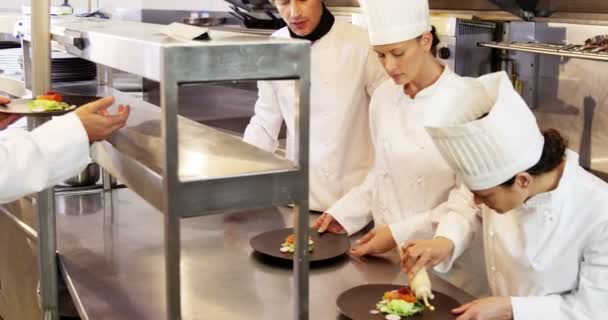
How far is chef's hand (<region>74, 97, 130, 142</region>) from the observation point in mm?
1431

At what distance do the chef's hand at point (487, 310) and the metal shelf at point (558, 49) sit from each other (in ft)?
4.09

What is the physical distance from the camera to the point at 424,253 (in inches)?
65.1

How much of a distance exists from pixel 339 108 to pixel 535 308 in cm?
117

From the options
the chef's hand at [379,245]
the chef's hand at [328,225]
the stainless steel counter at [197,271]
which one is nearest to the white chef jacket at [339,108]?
the stainless steel counter at [197,271]

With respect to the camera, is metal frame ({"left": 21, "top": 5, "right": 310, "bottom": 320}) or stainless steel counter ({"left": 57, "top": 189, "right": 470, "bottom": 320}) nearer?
metal frame ({"left": 21, "top": 5, "right": 310, "bottom": 320})

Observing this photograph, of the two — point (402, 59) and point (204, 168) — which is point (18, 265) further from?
point (204, 168)

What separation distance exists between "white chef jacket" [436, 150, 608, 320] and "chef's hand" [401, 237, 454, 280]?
15 centimetres

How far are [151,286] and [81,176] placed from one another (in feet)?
3.43

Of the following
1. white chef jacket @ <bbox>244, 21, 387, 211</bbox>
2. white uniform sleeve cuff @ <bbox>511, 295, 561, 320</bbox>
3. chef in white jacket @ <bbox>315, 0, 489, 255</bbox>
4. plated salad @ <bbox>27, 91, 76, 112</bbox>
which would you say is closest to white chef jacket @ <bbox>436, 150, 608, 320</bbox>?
white uniform sleeve cuff @ <bbox>511, 295, 561, 320</bbox>

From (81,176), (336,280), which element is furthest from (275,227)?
(81,176)

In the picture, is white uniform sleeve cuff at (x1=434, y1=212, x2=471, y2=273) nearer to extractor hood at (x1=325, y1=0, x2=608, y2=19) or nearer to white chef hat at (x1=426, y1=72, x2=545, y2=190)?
white chef hat at (x1=426, y1=72, x2=545, y2=190)

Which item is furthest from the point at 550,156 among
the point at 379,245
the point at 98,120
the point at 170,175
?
the point at 98,120

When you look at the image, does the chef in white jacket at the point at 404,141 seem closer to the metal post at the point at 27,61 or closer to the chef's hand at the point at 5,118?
the chef's hand at the point at 5,118

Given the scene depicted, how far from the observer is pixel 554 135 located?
1.56 meters
